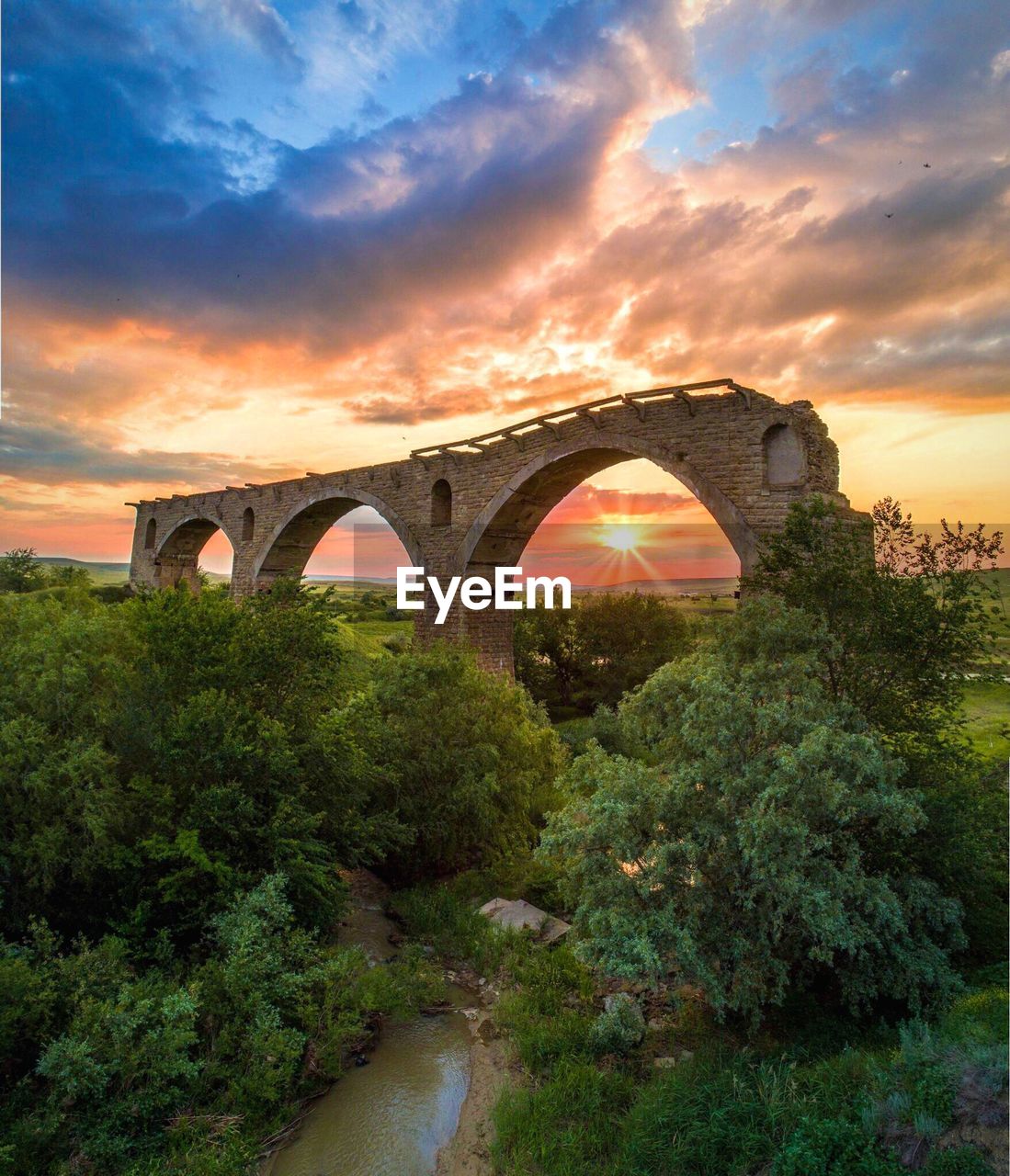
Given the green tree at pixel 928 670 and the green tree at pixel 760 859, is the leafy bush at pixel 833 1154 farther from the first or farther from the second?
the green tree at pixel 928 670

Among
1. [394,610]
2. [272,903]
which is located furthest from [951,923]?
[394,610]

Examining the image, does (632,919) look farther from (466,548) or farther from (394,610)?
(394,610)

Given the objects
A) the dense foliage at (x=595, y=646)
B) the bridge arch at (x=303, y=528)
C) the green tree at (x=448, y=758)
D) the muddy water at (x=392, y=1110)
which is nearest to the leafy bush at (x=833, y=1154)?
the muddy water at (x=392, y=1110)

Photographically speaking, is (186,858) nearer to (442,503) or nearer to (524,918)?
(524,918)

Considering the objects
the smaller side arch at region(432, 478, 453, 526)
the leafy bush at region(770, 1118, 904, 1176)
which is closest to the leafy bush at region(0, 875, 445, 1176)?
the leafy bush at region(770, 1118, 904, 1176)

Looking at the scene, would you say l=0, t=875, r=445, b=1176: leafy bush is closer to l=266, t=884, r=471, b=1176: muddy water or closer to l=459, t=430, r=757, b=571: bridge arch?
l=266, t=884, r=471, b=1176: muddy water

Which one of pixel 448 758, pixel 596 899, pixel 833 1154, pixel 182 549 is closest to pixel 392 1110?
pixel 596 899
